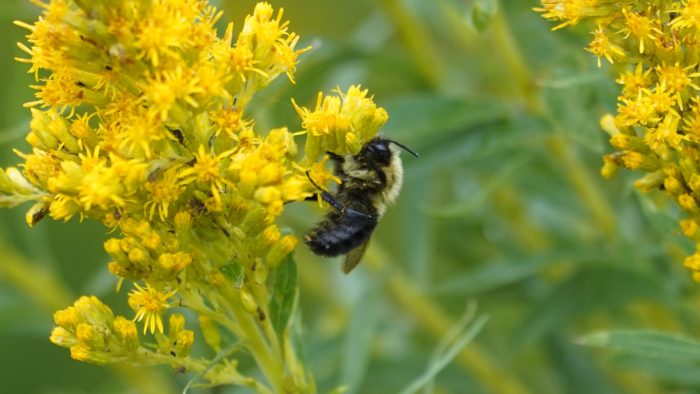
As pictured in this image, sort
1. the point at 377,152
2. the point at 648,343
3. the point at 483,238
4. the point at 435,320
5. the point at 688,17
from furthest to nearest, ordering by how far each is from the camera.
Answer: the point at 483,238, the point at 435,320, the point at 377,152, the point at 648,343, the point at 688,17

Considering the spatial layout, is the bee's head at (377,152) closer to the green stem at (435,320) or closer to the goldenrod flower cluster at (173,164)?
the goldenrod flower cluster at (173,164)

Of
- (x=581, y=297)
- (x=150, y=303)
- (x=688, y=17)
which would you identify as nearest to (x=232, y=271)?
(x=150, y=303)

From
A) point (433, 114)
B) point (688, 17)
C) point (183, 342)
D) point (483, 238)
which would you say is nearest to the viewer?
point (688, 17)

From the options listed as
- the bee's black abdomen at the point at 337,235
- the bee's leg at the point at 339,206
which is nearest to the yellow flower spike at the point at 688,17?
the bee's leg at the point at 339,206

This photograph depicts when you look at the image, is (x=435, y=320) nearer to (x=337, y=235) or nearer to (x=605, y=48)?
(x=337, y=235)

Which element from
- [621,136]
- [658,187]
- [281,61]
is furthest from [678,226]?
[281,61]

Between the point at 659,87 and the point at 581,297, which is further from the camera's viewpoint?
the point at 581,297

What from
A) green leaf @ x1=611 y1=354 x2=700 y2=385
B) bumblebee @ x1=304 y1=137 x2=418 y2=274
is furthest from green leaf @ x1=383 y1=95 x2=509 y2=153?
green leaf @ x1=611 y1=354 x2=700 y2=385

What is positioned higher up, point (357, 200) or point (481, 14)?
point (481, 14)
